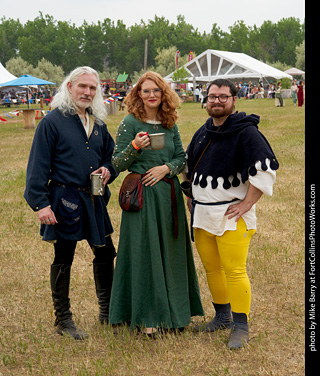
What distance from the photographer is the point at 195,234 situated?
12.2 ft

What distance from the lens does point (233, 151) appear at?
11.2 ft

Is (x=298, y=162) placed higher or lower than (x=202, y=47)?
lower

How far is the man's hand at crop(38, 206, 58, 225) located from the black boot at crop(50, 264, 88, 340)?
0.44 meters

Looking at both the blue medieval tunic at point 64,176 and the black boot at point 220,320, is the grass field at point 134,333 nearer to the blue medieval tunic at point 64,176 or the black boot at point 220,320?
the black boot at point 220,320

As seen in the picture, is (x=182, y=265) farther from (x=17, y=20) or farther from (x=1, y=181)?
(x=17, y=20)

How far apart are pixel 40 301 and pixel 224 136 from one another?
2.36 m

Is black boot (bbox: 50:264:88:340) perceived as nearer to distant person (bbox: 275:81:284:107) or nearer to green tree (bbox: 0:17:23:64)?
distant person (bbox: 275:81:284:107)

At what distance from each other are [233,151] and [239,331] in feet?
4.26

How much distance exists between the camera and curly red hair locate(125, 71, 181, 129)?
371 centimetres

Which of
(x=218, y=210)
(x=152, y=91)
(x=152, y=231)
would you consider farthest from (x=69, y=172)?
(x=218, y=210)

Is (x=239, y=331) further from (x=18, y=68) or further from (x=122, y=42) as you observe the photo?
(x=122, y=42)

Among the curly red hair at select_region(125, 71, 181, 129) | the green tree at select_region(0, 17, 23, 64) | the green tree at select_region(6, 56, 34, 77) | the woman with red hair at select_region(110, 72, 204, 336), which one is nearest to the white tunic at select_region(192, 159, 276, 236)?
the woman with red hair at select_region(110, 72, 204, 336)

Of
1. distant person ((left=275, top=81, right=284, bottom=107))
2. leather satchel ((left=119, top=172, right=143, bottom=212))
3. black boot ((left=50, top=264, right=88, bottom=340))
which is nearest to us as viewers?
leather satchel ((left=119, top=172, right=143, bottom=212))
